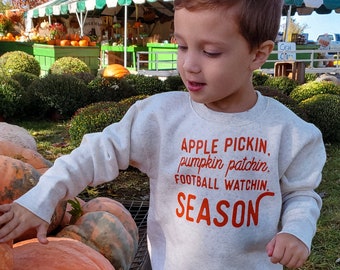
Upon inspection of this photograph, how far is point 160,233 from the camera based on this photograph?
1.62 metres

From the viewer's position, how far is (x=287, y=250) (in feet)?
4.33

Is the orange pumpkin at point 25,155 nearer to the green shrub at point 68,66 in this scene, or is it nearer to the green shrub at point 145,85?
the green shrub at point 145,85

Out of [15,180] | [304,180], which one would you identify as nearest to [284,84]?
[15,180]

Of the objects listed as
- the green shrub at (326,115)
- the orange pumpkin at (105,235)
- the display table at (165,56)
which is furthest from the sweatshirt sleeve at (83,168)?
the display table at (165,56)

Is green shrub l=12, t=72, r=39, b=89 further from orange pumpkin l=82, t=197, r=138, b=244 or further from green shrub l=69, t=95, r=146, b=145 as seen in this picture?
orange pumpkin l=82, t=197, r=138, b=244

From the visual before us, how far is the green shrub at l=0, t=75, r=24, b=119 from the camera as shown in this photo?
7320 millimetres

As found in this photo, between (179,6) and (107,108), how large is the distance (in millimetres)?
3833

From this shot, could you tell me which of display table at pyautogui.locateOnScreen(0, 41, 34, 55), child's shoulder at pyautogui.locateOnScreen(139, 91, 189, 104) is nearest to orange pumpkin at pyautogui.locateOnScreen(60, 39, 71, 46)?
display table at pyautogui.locateOnScreen(0, 41, 34, 55)

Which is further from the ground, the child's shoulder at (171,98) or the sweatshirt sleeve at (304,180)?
the child's shoulder at (171,98)

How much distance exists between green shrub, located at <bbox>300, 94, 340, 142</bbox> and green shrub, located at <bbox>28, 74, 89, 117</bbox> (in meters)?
3.59

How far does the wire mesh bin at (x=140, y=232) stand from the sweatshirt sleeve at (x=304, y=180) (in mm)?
947

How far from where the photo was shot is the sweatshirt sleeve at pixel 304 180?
1472 mm

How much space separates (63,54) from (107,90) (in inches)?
253

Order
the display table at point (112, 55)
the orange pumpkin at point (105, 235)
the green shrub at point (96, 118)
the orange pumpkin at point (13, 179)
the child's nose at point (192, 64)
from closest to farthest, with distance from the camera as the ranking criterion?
1. the child's nose at point (192, 64)
2. the orange pumpkin at point (13, 179)
3. the orange pumpkin at point (105, 235)
4. the green shrub at point (96, 118)
5. the display table at point (112, 55)
